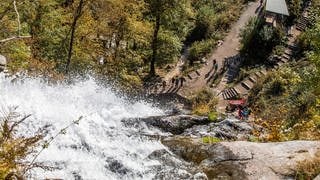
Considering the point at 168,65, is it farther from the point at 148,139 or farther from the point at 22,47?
the point at 148,139

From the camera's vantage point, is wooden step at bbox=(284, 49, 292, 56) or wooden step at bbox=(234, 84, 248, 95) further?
wooden step at bbox=(284, 49, 292, 56)

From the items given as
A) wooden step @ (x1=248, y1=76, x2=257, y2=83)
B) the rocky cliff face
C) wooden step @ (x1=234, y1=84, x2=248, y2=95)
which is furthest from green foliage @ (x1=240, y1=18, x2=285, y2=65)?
the rocky cliff face

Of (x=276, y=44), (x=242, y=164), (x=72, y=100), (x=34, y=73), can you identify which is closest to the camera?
(x=242, y=164)

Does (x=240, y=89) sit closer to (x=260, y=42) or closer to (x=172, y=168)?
(x=260, y=42)

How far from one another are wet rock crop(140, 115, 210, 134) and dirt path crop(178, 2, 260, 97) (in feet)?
48.0

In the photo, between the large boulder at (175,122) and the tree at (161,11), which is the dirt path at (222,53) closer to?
the tree at (161,11)

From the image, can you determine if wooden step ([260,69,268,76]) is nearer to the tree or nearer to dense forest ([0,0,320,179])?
dense forest ([0,0,320,179])

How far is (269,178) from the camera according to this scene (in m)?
9.40

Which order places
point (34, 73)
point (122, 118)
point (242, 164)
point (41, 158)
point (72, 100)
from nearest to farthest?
point (242, 164)
point (41, 158)
point (122, 118)
point (72, 100)
point (34, 73)

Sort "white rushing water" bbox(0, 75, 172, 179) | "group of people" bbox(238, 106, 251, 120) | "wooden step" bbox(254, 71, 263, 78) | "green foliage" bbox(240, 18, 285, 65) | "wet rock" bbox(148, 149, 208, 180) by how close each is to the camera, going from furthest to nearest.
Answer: "green foliage" bbox(240, 18, 285, 65)
"wooden step" bbox(254, 71, 263, 78)
"group of people" bbox(238, 106, 251, 120)
"white rushing water" bbox(0, 75, 172, 179)
"wet rock" bbox(148, 149, 208, 180)

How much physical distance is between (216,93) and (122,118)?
53.3 ft

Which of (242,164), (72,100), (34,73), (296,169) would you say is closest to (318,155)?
(296,169)

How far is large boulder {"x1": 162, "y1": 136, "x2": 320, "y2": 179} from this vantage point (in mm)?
9611

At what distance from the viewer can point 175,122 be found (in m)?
20.0
